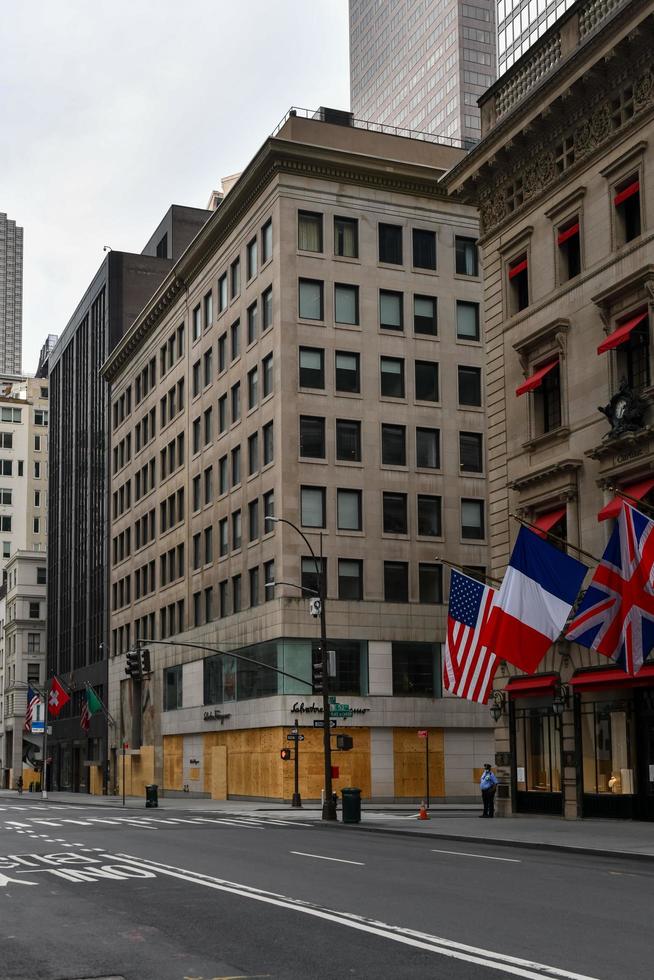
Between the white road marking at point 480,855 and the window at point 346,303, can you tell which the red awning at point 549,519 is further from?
the window at point 346,303

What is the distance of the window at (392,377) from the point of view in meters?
62.7

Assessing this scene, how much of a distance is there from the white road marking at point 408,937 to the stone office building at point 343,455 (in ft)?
135

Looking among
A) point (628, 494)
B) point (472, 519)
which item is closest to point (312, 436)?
point (472, 519)

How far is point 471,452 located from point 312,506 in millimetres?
9640

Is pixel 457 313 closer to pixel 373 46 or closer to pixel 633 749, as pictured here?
pixel 633 749

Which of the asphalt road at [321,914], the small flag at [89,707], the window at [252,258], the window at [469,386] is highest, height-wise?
the window at [252,258]

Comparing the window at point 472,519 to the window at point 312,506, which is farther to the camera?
the window at point 472,519

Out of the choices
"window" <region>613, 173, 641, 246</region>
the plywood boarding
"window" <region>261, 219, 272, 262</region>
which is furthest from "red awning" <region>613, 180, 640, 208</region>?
the plywood boarding

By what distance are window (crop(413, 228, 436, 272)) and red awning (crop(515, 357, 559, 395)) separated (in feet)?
92.0

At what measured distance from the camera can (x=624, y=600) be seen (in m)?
28.7

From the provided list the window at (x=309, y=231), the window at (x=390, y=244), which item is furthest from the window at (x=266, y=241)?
the window at (x=390, y=244)

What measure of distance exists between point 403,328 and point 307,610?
15.6 m

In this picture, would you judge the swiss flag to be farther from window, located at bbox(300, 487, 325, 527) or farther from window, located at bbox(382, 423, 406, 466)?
window, located at bbox(382, 423, 406, 466)

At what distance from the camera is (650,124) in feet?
Result: 109
